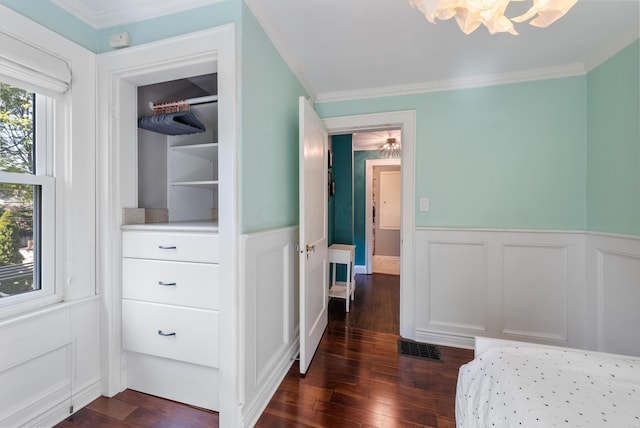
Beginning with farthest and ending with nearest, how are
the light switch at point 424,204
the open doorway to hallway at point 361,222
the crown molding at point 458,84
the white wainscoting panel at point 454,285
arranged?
the open doorway to hallway at point 361,222
the light switch at point 424,204
the white wainscoting panel at point 454,285
the crown molding at point 458,84

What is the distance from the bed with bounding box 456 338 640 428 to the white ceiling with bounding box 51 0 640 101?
172 centimetres

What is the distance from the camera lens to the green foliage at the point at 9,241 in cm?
120

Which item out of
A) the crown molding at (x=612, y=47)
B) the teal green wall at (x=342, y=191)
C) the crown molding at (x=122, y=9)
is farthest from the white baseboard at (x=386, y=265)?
the crown molding at (x=122, y=9)

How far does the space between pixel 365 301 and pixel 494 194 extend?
1.92m

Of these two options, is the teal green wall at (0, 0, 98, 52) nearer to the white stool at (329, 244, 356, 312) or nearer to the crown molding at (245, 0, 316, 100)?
the crown molding at (245, 0, 316, 100)

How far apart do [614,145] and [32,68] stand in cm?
343

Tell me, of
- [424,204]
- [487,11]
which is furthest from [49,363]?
[424,204]

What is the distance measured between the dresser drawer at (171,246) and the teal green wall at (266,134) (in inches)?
9.1

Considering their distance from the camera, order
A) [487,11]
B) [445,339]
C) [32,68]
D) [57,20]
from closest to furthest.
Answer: [487,11]
[32,68]
[57,20]
[445,339]

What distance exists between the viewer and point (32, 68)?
1.21 metres

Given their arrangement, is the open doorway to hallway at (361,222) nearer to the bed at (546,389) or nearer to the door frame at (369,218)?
the door frame at (369,218)

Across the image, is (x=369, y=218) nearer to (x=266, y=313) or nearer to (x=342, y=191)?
(x=342, y=191)

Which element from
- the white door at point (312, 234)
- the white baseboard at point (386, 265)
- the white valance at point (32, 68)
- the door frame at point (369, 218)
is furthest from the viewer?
the white baseboard at point (386, 265)

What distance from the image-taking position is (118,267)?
1.52 metres
